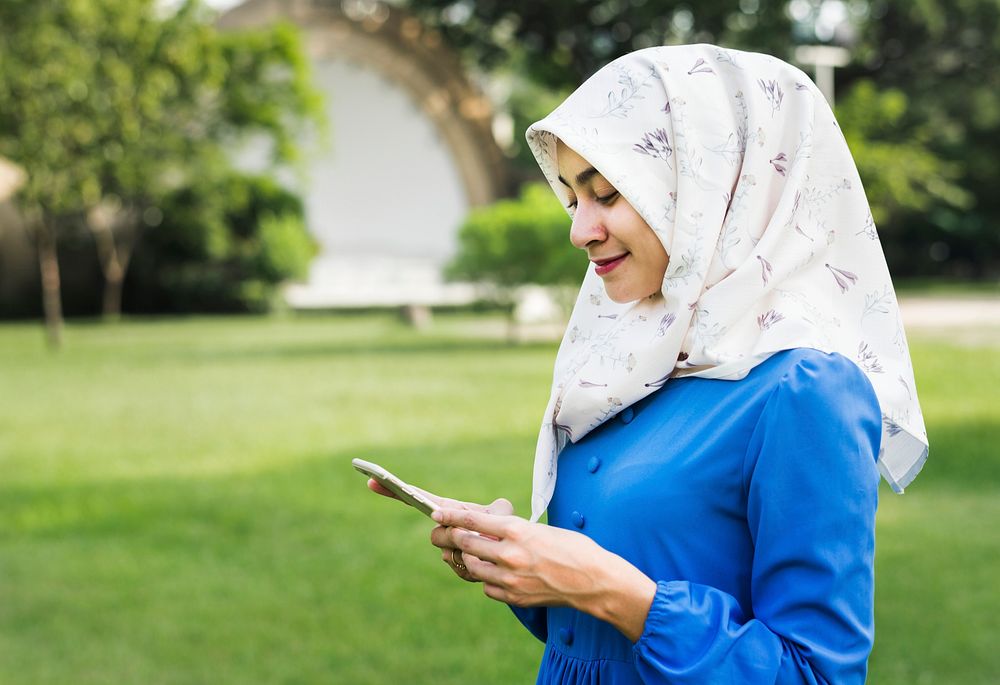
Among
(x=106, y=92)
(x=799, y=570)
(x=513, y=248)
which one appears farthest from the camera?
(x=106, y=92)

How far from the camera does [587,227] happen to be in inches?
65.2

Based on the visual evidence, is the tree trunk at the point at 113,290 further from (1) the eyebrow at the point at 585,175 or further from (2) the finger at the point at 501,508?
(1) the eyebrow at the point at 585,175

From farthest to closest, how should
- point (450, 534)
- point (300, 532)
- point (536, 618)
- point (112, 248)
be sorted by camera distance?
1. point (112, 248)
2. point (300, 532)
3. point (536, 618)
4. point (450, 534)

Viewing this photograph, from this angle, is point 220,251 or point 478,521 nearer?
point 478,521

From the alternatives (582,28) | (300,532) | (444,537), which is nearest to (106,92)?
(582,28)

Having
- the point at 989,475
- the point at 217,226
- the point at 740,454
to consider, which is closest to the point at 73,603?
the point at 740,454

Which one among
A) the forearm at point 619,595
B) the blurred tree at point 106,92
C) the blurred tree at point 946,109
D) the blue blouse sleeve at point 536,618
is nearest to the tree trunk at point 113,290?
the blurred tree at point 106,92

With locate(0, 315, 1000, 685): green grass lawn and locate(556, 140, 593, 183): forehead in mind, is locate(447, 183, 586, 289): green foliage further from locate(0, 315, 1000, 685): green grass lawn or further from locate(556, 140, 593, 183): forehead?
locate(556, 140, 593, 183): forehead

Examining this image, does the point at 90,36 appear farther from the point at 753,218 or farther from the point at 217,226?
the point at 753,218

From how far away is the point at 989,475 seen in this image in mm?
8125

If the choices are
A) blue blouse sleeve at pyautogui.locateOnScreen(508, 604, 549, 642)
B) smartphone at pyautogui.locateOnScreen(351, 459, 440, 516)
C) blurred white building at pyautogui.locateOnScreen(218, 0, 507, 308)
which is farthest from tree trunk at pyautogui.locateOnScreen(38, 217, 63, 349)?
smartphone at pyautogui.locateOnScreen(351, 459, 440, 516)

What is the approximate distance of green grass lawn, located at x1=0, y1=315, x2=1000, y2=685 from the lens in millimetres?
4906

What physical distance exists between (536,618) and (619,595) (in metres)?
0.55

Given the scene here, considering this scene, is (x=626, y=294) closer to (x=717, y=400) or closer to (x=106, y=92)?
(x=717, y=400)
